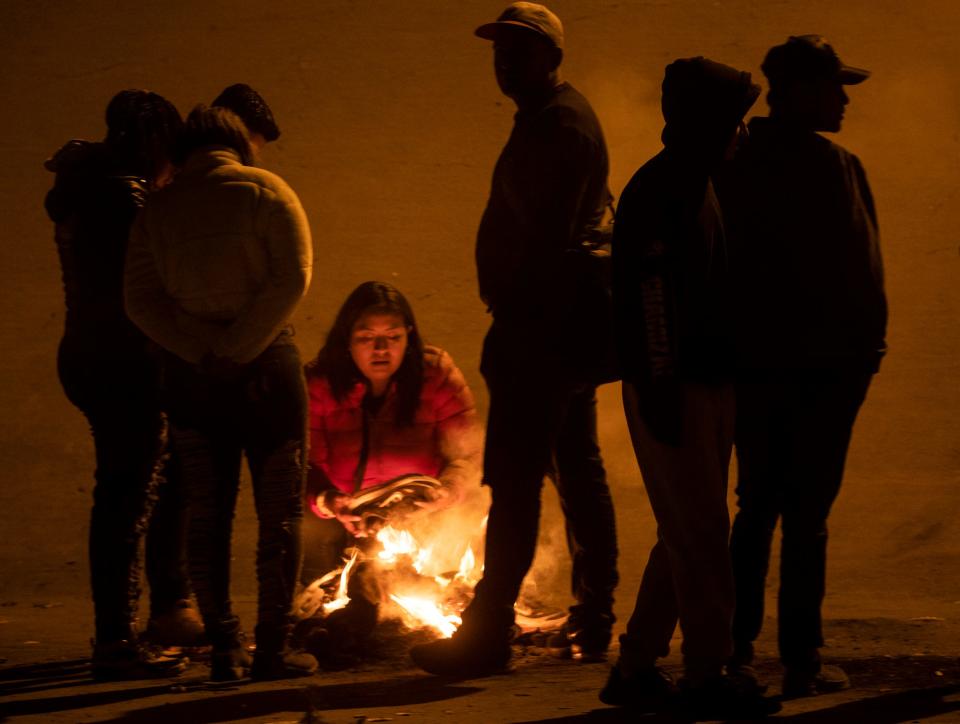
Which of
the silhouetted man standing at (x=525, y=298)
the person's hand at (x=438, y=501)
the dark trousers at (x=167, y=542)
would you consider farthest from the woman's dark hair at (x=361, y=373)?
the silhouetted man standing at (x=525, y=298)

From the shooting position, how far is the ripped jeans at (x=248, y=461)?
441cm

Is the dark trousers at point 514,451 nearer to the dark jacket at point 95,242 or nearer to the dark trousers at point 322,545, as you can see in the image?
the dark trousers at point 322,545

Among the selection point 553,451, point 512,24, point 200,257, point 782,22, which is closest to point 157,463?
point 200,257

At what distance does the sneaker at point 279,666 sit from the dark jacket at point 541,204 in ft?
3.73

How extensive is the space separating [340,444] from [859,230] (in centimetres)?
203

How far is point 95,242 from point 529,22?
139 centimetres

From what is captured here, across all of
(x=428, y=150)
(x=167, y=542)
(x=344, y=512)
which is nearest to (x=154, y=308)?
(x=167, y=542)

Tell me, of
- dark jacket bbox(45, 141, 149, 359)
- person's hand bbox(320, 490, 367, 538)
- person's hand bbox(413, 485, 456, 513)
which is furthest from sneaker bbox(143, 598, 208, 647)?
dark jacket bbox(45, 141, 149, 359)

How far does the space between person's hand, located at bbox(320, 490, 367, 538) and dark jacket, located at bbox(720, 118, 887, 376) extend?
1.69 metres

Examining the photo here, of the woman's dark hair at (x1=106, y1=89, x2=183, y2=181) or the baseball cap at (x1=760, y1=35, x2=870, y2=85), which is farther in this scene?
the woman's dark hair at (x1=106, y1=89, x2=183, y2=181)

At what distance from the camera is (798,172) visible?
4.17m

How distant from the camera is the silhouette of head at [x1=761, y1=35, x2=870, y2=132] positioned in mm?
4207

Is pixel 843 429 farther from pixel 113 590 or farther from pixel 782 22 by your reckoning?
pixel 782 22

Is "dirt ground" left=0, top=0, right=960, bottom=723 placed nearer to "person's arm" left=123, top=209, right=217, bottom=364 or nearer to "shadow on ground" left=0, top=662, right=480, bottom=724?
"shadow on ground" left=0, top=662, right=480, bottom=724
